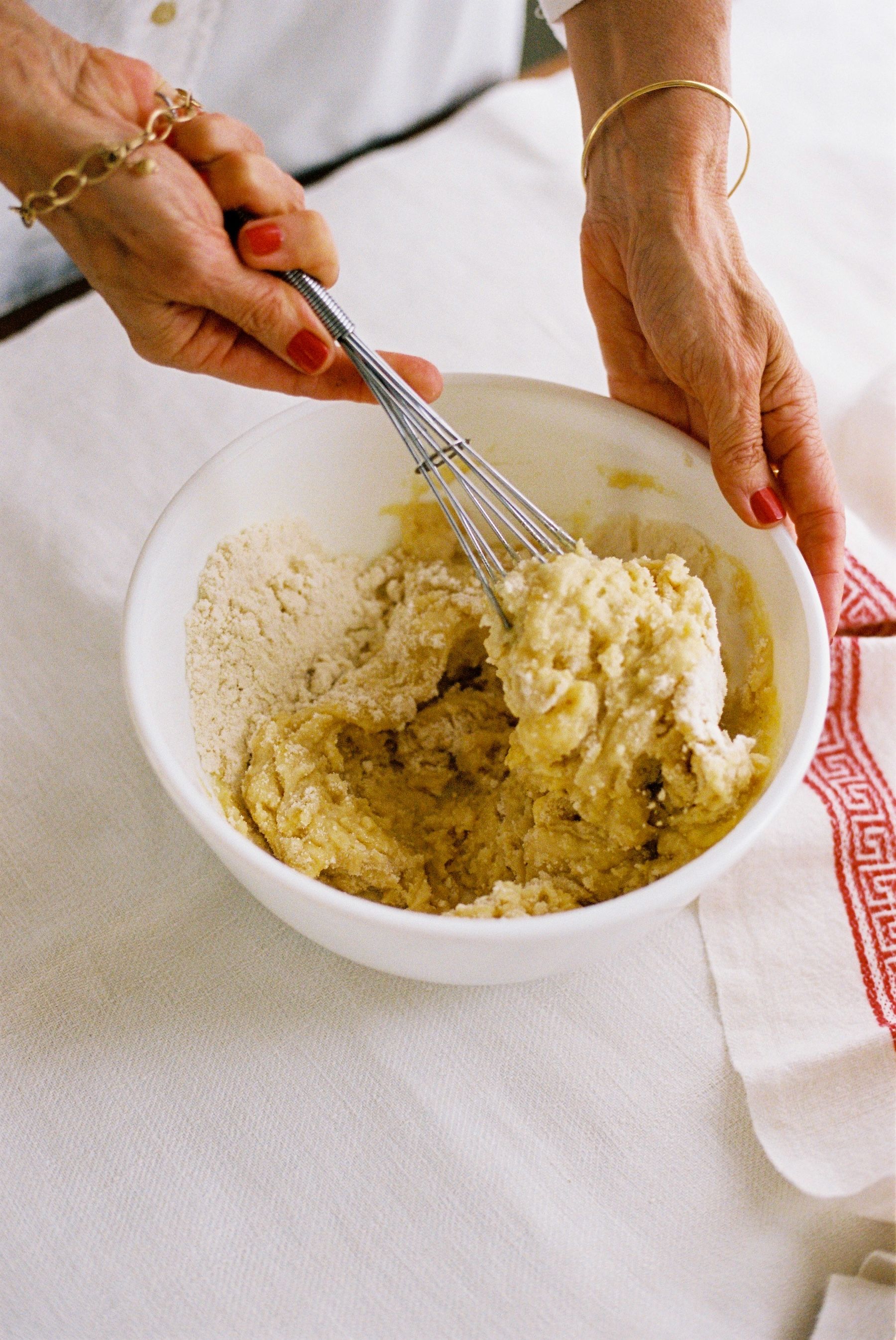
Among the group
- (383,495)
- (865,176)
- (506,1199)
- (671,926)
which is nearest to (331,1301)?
(506,1199)

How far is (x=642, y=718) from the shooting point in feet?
2.49

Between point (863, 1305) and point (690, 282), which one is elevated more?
point (690, 282)

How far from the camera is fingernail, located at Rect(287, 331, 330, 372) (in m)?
0.88

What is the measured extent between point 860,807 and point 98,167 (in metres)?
0.89

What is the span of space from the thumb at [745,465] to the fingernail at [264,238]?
1.31ft

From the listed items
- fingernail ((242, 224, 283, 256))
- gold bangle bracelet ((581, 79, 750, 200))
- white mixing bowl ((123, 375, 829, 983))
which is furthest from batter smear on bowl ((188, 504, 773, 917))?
gold bangle bracelet ((581, 79, 750, 200))

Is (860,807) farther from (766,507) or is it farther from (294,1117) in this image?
(294,1117)

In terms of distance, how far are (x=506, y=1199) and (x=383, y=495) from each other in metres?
0.65

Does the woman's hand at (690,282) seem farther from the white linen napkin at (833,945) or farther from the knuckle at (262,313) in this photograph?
the knuckle at (262,313)

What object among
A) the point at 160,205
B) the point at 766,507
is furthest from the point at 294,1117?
the point at 160,205

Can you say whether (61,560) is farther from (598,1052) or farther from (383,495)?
(598,1052)

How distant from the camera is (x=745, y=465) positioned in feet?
2.87

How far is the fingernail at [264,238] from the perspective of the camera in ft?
2.74

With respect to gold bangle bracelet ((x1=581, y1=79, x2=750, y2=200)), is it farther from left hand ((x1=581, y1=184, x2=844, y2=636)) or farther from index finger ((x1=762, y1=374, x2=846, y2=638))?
index finger ((x1=762, y1=374, x2=846, y2=638))
